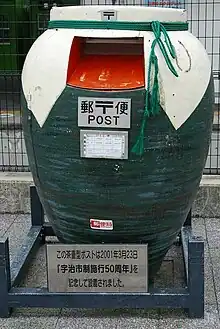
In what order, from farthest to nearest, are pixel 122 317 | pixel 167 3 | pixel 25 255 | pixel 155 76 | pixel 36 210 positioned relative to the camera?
1. pixel 167 3
2. pixel 36 210
3. pixel 25 255
4. pixel 122 317
5. pixel 155 76

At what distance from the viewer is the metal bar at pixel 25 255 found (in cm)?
297

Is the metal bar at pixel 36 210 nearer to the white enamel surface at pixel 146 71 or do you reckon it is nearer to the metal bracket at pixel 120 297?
the metal bracket at pixel 120 297

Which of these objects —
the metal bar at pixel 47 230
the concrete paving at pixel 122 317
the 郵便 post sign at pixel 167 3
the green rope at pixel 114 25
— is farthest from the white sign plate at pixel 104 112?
the 郵便 post sign at pixel 167 3

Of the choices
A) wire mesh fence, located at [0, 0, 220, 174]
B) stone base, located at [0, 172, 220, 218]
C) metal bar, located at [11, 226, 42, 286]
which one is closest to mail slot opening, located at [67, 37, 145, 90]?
metal bar, located at [11, 226, 42, 286]

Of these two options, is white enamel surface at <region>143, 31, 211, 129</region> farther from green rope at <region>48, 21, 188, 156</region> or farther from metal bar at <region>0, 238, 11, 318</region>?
metal bar at <region>0, 238, 11, 318</region>

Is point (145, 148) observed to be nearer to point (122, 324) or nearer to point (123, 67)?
point (123, 67)

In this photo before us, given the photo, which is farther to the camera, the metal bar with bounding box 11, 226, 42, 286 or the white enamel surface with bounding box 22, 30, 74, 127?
the metal bar with bounding box 11, 226, 42, 286

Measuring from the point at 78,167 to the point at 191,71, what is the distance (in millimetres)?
617

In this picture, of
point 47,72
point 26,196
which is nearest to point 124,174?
point 47,72

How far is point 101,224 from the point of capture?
261 cm

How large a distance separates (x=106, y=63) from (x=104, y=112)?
229mm

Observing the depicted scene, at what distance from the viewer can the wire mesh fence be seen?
16.3 feet

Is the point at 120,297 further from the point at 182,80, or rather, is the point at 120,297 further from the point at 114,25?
the point at 114,25

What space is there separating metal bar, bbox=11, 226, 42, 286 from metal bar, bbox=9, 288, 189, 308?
22 centimetres
